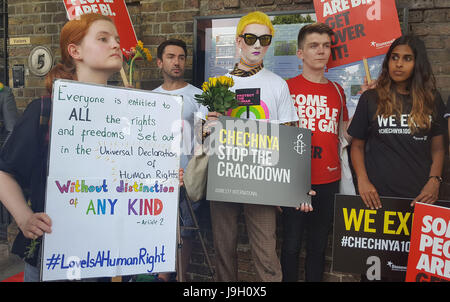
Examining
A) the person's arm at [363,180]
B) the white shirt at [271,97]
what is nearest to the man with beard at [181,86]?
the white shirt at [271,97]

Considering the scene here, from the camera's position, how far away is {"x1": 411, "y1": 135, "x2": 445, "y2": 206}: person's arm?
8.01 feet

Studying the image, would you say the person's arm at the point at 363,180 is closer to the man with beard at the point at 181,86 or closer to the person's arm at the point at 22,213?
the man with beard at the point at 181,86

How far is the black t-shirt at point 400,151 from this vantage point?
246 centimetres

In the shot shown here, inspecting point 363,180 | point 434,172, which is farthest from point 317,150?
point 434,172

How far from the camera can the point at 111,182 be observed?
6.73ft

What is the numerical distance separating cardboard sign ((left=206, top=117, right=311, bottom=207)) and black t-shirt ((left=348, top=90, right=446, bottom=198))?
0.44 metres

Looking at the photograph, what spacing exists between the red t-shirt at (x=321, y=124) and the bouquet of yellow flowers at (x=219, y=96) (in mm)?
533

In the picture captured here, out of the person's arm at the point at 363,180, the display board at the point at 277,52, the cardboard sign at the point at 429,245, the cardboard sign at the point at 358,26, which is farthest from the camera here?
the display board at the point at 277,52

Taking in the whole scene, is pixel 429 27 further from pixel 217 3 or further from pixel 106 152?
pixel 106 152

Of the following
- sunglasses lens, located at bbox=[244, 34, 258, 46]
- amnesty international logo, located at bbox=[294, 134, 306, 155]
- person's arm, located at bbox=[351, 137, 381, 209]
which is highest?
sunglasses lens, located at bbox=[244, 34, 258, 46]

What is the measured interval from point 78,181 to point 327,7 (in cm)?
203

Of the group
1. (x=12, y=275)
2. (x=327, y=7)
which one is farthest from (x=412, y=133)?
(x=12, y=275)

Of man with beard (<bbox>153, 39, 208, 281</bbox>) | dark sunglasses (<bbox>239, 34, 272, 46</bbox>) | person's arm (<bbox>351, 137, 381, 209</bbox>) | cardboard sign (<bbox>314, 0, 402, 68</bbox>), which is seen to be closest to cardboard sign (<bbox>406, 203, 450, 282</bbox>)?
person's arm (<bbox>351, 137, 381, 209</bbox>)

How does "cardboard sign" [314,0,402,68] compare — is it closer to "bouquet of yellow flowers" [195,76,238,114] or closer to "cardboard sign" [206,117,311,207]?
"cardboard sign" [206,117,311,207]
